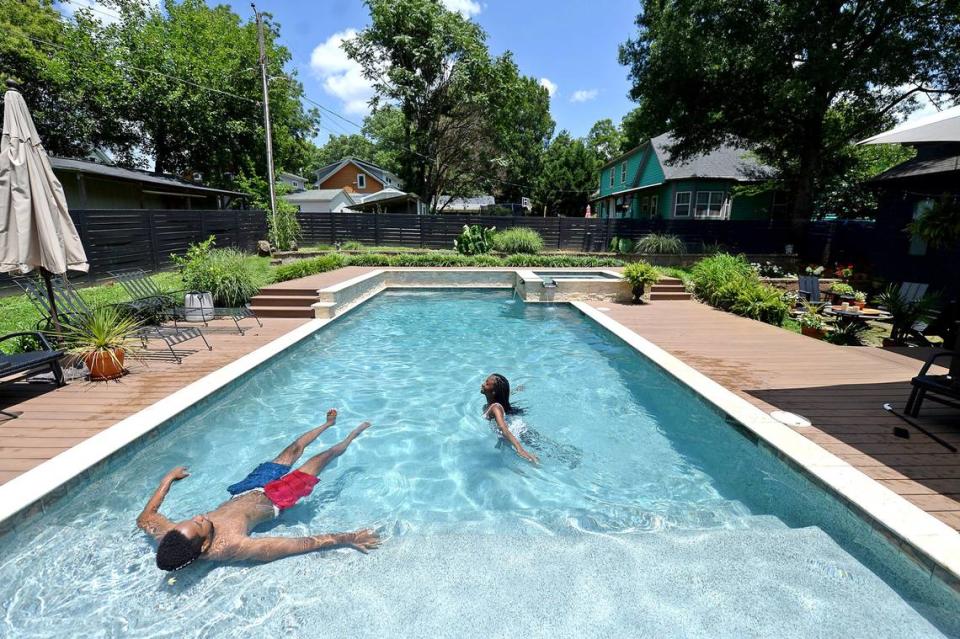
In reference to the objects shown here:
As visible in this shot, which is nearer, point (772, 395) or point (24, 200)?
point (24, 200)

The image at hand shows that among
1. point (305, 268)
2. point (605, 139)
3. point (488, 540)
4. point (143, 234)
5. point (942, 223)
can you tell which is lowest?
point (488, 540)

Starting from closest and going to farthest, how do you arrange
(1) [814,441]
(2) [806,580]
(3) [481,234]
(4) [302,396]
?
(2) [806,580], (1) [814,441], (4) [302,396], (3) [481,234]

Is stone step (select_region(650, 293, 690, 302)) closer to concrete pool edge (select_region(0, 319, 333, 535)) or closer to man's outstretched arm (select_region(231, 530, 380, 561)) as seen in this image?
concrete pool edge (select_region(0, 319, 333, 535))

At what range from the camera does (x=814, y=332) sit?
7.54m

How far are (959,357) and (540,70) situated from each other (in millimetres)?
31854

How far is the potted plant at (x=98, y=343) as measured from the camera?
16.6 feet

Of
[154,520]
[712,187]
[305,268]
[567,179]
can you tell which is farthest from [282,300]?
[567,179]

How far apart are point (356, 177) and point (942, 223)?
4104 cm

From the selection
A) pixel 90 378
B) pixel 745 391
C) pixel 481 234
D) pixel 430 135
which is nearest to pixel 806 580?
pixel 745 391

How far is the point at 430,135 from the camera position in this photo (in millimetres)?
26203

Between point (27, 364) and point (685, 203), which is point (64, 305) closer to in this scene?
point (27, 364)

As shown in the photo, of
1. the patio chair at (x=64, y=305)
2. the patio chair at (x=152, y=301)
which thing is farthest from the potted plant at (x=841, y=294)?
the patio chair at (x=64, y=305)

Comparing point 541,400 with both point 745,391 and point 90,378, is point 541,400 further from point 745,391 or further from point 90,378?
point 90,378

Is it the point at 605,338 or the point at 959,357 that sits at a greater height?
the point at 959,357
